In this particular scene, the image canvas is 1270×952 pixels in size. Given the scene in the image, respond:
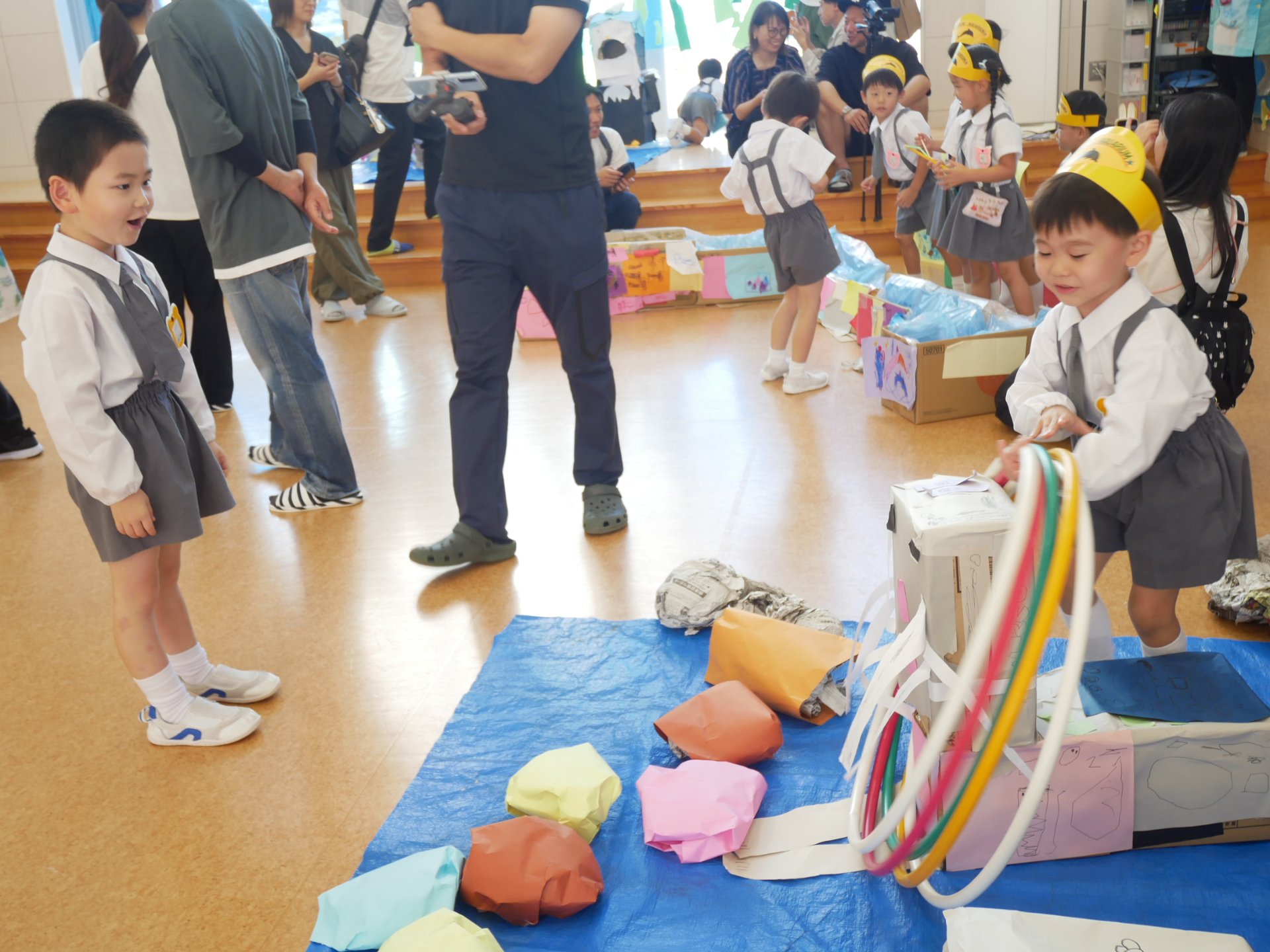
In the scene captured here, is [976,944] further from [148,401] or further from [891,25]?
[891,25]

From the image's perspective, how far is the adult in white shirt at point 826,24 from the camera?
248 inches

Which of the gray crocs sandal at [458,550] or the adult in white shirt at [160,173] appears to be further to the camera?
the adult in white shirt at [160,173]

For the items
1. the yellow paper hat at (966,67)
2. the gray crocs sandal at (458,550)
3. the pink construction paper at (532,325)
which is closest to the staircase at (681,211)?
the pink construction paper at (532,325)

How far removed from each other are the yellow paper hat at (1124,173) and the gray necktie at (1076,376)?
206mm

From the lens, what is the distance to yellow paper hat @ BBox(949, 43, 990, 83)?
13.3 ft

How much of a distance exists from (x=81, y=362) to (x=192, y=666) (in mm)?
730

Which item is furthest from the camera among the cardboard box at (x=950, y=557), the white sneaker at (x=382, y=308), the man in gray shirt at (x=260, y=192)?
the white sneaker at (x=382, y=308)

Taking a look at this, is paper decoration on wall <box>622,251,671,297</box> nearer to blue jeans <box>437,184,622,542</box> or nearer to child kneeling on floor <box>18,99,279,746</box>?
blue jeans <box>437,184,622,542</box>

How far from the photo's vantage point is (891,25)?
6621mm

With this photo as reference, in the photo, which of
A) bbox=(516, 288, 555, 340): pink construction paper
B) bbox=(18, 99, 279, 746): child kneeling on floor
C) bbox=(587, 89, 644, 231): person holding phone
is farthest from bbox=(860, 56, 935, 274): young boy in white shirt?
bbox=(18, 99, 279, 746): child kneeling on floor

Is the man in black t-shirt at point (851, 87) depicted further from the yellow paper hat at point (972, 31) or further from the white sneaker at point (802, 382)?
the white sneaker at point (802, 382)

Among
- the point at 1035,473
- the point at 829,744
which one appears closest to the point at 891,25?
the point at 829,744

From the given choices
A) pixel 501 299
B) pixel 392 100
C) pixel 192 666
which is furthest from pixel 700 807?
pixel 392 100

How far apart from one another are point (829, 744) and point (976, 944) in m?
0.62
